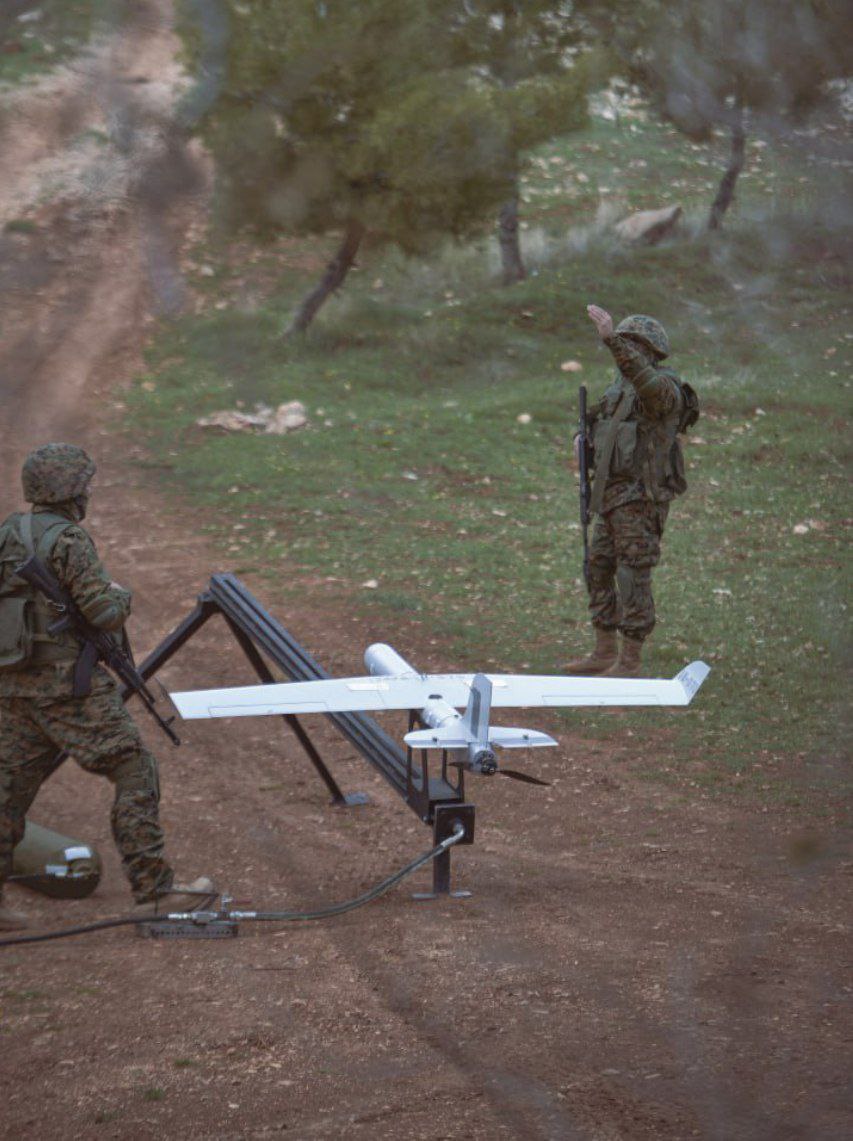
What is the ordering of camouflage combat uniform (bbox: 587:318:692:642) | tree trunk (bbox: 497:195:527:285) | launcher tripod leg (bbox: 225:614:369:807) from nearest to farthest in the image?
launcher tripod leg (bbox: 225:614:369:807), camouflage combat uniform (bbox: 587:318:692:642), tree trunk (bbox: 497:195:527:285)

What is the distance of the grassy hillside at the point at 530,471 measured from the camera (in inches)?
303

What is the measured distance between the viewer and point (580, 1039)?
3744mm

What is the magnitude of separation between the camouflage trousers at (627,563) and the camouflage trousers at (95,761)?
3134 mm

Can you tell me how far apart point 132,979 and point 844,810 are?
11.6 ft

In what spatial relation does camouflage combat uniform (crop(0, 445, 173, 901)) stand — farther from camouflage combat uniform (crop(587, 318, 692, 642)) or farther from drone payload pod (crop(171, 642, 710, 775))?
camouflage combat uniform (crop(587, 318, 692, 642))

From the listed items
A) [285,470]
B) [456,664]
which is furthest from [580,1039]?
[285,470]

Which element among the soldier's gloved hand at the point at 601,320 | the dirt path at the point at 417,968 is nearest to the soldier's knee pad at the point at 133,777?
the dirt path at the point at 417,968

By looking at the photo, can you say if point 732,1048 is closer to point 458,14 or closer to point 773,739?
point 458,14

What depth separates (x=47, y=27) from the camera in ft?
6.97

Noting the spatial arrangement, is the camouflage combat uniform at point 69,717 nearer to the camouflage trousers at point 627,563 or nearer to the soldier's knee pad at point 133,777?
the soldier's knee pad at point 133,777

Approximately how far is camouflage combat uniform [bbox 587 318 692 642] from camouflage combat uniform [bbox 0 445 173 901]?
307 centimetres

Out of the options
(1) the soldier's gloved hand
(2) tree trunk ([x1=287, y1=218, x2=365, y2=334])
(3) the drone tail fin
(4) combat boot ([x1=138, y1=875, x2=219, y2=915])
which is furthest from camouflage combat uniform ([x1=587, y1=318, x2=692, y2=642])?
(2) tree trunk ([x1=287, y1=218, x2=365, y2=334])

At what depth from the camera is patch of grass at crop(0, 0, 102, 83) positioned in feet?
6.42

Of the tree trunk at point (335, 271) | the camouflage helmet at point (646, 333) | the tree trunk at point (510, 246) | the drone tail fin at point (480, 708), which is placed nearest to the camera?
the drone tail fin at point (480, 708)
